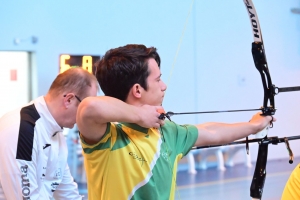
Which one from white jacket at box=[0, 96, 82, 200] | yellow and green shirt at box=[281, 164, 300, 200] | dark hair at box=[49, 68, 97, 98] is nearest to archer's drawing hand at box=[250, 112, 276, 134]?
yellow and green shirt at box=[281, 164, 300, 200]

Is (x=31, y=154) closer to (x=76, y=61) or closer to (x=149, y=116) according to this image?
(x=149, y=116)

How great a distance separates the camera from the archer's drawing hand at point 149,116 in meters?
1.24

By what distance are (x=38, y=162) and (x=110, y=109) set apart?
0.65m

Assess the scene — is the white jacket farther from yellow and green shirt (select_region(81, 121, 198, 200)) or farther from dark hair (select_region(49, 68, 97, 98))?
yellow and green shirt (select_region(81, 121, 198, 200))

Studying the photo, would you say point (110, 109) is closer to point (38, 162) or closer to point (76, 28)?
point (38, 162)

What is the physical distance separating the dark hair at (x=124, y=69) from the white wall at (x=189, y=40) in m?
3.74

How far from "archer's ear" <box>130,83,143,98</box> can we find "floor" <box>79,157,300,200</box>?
2.64 meters

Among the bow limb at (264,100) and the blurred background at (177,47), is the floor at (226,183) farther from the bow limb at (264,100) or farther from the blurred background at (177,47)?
the bow limb at (264,100)

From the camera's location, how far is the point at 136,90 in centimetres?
128

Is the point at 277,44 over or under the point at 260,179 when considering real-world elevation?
over

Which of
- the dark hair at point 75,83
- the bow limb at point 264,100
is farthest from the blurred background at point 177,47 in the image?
the bow limb at point 264,100

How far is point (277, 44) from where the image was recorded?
23.7 ft

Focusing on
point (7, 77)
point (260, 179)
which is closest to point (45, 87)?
point (7, 77)

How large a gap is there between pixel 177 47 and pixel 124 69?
4801mm
